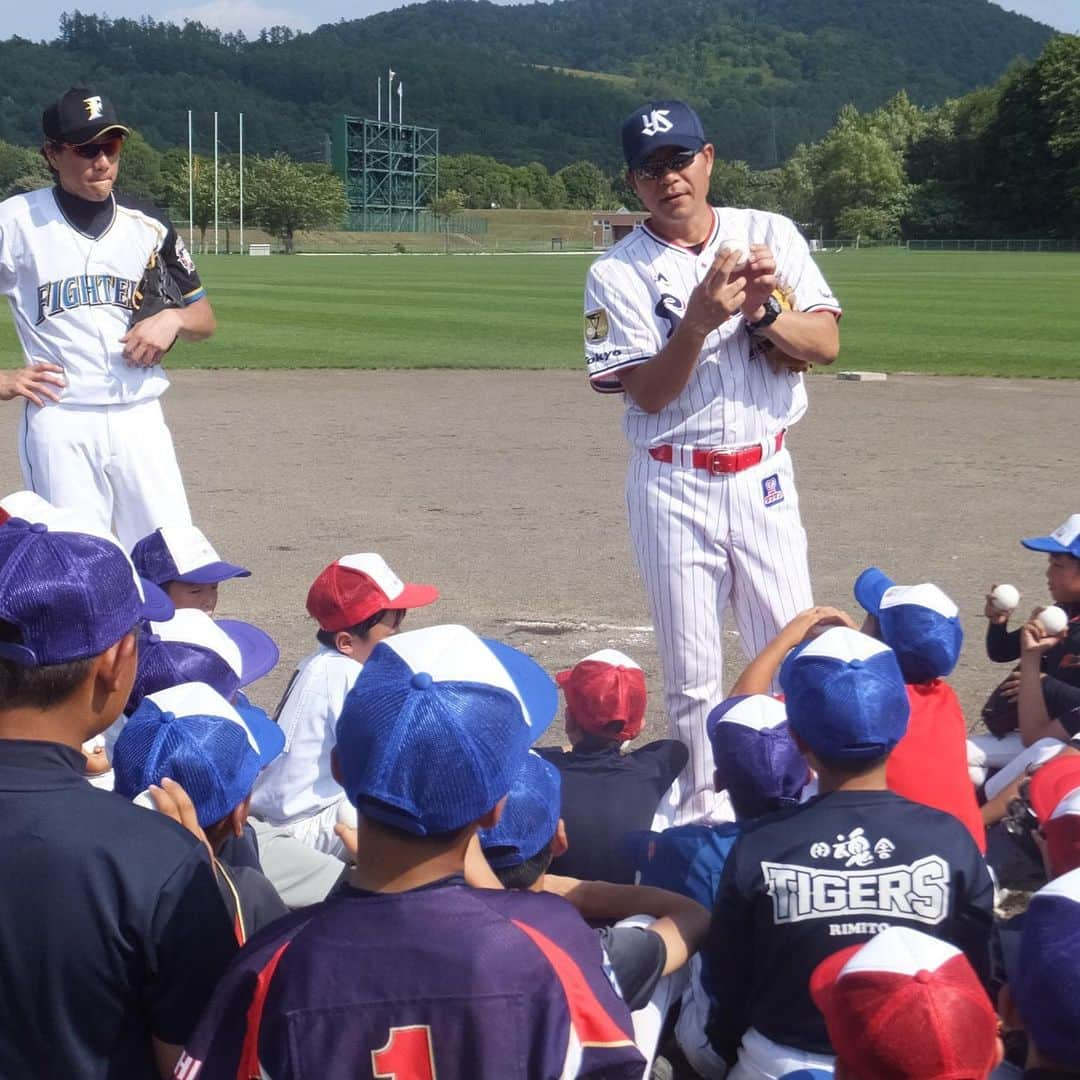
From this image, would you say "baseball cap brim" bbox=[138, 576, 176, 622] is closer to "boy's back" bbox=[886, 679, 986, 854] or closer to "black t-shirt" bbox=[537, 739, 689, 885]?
"black t-shirt" bbox=[537, 739, 689, 885]

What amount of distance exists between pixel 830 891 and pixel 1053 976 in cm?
76

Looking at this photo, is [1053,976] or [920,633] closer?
[1053,976]

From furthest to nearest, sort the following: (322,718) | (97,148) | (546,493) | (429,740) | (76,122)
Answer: (546,493) → (97,148) → (76,122) → (322,718) → (429,740)

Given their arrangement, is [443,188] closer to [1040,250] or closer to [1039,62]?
[1039,62]

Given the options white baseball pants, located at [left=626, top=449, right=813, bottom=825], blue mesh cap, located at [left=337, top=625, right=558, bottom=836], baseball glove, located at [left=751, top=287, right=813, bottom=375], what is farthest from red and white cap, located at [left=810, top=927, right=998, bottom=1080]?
baseball glove, located at [left=751, top=287, right=813, bottom=375]

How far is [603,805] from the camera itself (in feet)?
11.4

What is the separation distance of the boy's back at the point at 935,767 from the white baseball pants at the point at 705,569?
2.43 feet

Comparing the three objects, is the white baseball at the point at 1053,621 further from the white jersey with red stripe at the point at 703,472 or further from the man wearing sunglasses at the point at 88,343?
the man wearing sunglasses at the point at 88,343

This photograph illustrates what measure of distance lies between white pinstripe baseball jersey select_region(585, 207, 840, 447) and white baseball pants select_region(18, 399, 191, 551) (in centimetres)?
182

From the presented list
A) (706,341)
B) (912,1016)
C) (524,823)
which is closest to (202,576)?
(706,341)

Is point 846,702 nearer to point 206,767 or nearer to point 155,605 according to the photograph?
point 206,767

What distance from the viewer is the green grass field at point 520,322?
18188 mm

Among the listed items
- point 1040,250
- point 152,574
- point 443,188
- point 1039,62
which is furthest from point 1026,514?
point 443,188

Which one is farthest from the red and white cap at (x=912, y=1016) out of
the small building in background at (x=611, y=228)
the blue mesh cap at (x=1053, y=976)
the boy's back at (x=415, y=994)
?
the small building in background at (x=611, y=228)
